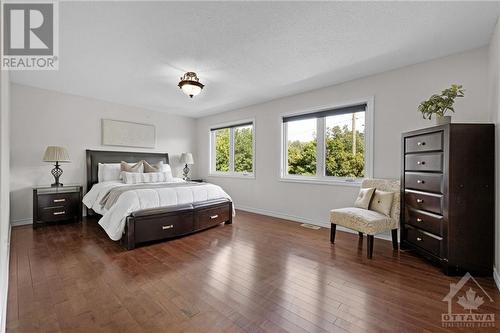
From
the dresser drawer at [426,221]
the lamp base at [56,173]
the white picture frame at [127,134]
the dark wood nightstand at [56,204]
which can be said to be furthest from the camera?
the white picture frame at [127,134]

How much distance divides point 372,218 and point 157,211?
8.88 feet

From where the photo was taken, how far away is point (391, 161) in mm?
3188

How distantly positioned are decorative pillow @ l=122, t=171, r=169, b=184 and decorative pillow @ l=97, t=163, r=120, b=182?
0.36 meters

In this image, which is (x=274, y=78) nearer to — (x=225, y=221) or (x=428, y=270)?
(x=225, y=221)

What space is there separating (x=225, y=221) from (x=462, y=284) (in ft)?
10.1

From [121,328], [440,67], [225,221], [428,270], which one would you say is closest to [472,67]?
[440,67]

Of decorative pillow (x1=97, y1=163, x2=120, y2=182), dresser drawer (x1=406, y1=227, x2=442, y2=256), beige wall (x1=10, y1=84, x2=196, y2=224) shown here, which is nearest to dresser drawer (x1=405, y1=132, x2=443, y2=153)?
dresser drawer (x1=406, y1=227, x2=442, y2=256)

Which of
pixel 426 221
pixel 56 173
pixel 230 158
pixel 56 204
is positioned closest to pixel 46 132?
pixel 56 173

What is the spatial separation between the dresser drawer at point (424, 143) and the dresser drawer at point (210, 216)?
2.82 m

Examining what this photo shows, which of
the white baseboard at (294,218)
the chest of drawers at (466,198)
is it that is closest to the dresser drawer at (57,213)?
the white baseboard at (294,218)

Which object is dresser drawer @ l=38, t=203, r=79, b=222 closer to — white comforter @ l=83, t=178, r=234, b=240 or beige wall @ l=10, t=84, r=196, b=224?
white comforter @ l=83, t=178, r=234, b=240

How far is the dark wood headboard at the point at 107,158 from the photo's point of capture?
4.46 metres

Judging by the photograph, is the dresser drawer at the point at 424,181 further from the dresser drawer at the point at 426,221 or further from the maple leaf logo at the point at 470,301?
the maple leaf logo at the point at 470,301

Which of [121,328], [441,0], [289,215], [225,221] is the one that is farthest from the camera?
[289,215]
